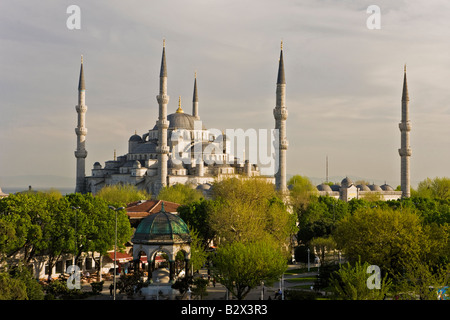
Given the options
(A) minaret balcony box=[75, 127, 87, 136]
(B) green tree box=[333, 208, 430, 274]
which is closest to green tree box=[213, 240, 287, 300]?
(B) green tree box=[333, 208, 430, 274]

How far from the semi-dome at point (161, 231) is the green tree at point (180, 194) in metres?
37.5

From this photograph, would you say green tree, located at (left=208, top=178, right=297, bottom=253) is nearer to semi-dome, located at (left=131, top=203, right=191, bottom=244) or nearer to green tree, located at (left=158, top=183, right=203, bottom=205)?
semi-dome, located at (left=131, top=203, right=191, bottom=244)

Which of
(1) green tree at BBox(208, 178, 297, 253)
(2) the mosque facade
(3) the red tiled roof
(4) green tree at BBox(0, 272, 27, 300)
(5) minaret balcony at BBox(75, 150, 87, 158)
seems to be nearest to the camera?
(4) green tree at BBox(0, 272, 27, 300)

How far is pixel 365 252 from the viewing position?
32.4m

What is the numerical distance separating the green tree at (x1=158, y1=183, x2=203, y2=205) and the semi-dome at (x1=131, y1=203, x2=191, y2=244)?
3752 cm

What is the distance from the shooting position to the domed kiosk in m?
31.4

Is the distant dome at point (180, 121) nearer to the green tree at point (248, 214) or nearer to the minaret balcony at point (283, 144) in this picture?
the minaret balcony at point (283, 144)

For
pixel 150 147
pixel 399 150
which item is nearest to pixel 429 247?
pixel 399 150

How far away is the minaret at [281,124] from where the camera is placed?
2963 inches

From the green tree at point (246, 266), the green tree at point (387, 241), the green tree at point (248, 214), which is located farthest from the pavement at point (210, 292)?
the green tree at point (387, 241)
